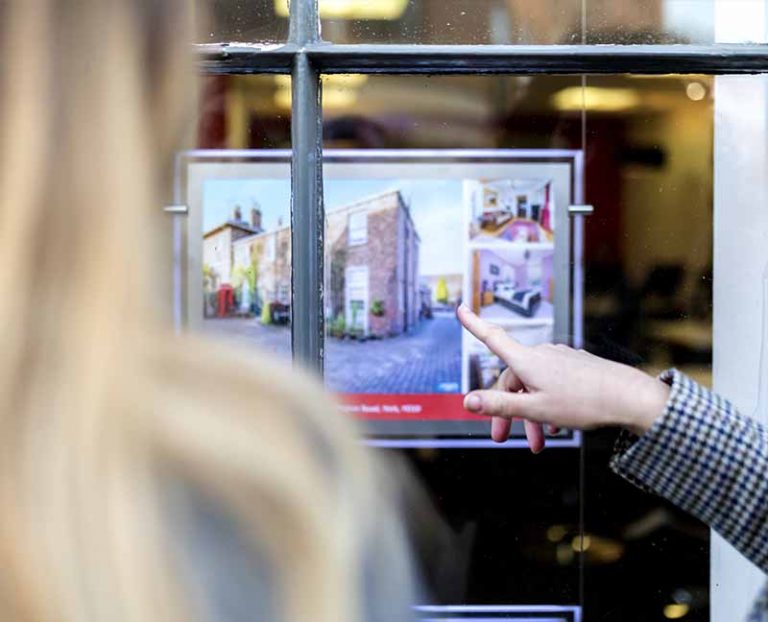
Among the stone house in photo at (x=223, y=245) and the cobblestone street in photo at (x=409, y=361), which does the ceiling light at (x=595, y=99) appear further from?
the stone house in photo at (x=223, y=245)

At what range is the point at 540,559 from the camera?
3020mm

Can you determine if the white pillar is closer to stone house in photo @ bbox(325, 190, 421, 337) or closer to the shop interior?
the shop interior

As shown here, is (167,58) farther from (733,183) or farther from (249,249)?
(733,183)

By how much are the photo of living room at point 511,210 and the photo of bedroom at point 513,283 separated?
0.04 m

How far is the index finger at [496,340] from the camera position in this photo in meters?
1.17

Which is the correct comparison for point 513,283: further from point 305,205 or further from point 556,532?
point 305,205

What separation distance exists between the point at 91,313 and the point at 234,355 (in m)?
0.11

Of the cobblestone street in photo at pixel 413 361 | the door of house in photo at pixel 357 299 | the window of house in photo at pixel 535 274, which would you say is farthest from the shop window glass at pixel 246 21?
the cobblestone street in photo at pixel 413 361

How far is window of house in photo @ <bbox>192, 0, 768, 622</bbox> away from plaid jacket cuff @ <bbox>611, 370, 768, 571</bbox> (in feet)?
4.35

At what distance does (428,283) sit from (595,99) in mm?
752

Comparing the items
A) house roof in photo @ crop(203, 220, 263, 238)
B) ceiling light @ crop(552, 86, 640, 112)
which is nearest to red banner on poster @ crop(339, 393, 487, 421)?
house roof in photo @ crop(203, 220, 263, 238)

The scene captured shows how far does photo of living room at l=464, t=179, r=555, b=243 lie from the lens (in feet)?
9.80

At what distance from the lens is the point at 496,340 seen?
1.19m

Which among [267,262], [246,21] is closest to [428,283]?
[267,262]
